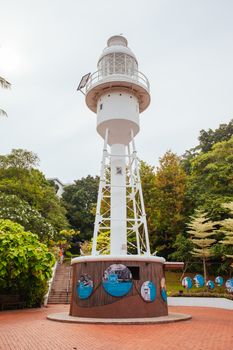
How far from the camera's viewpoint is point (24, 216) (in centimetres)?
2606

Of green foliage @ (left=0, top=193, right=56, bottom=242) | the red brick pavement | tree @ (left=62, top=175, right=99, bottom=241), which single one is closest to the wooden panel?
the red brick pavement

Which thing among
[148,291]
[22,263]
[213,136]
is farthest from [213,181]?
[22,263]

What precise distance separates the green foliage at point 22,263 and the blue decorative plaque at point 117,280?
4.57 metres

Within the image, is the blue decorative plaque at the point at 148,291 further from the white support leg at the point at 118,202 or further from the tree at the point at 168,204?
the tree at the point at 168,204

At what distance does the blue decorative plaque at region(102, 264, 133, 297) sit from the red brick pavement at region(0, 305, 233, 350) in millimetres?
2044

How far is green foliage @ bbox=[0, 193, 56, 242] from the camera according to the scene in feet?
83.6

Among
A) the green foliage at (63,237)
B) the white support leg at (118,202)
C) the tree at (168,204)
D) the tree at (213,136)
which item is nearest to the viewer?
the white support leg at (118,202)

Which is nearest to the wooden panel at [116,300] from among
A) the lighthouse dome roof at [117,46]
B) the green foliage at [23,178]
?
the lighthouse dome roof at [117,46]

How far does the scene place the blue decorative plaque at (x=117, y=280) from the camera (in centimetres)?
1368

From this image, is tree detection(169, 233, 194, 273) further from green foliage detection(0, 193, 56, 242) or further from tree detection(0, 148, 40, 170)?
tree detection(0, 148, 40, 170)

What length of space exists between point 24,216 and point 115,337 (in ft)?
60.2

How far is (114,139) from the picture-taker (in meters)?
18.8

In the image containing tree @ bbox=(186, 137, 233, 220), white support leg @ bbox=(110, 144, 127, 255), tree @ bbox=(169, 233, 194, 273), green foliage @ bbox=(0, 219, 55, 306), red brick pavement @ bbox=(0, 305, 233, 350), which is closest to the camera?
red brick pavement @ bbox=(0, 305, 233, 350)

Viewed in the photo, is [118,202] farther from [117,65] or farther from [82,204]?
[82,204]
